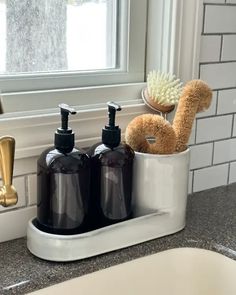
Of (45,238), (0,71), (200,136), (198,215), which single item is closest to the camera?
(45,238)

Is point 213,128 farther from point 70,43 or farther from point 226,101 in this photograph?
point 70,43

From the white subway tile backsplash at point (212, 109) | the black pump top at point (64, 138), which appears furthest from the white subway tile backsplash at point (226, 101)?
the black pump top at point (64, 138)

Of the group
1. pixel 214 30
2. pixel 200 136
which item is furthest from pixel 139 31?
pixel 200 136

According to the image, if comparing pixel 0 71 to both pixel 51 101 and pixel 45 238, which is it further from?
pixel 45 238

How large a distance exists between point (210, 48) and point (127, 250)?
500 mm

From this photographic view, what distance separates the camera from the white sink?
840 mm

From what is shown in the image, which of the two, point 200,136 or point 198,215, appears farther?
point 200,136

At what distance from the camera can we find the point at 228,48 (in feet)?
3.82

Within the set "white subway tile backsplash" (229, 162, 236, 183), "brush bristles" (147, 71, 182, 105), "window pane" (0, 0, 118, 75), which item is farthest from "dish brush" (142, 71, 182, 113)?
"white subway tile backsplash" (229, 162, 236, 183)

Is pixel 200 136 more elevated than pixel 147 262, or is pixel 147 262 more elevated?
pixel 200 136

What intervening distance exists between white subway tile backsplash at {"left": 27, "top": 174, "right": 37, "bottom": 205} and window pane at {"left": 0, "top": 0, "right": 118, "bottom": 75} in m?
0.20

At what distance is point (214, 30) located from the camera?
1.13m

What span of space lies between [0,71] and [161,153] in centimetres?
32

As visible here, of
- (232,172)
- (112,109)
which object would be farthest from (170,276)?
(232,172)
